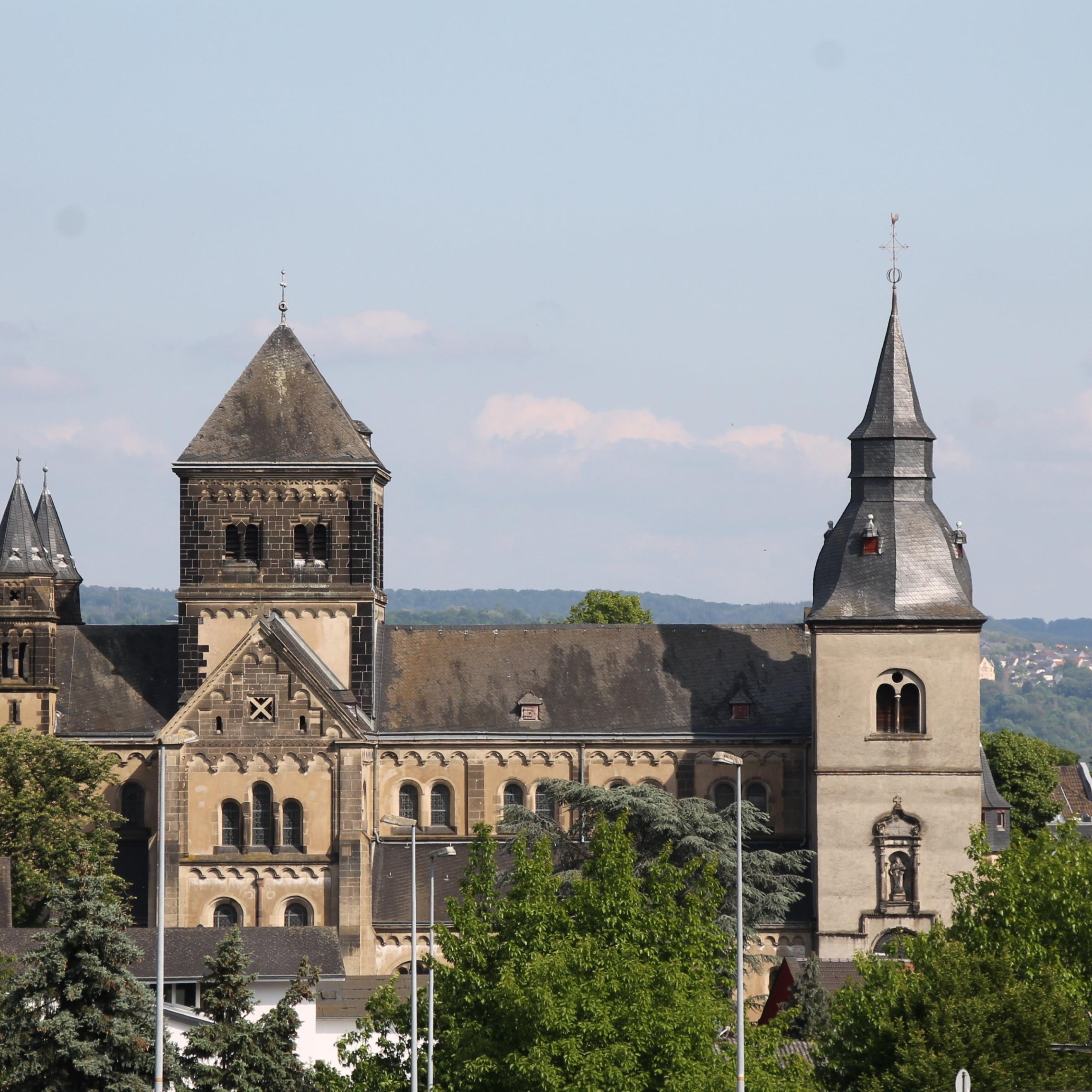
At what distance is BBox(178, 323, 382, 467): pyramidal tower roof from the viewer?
83.3m

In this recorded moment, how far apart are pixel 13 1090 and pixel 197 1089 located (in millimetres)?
4401

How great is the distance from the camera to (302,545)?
275 ft

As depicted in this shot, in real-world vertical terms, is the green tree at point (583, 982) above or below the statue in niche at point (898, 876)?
below

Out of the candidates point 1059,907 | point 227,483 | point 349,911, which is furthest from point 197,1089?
point 227,483

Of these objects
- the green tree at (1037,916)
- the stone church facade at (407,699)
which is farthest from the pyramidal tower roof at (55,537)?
the green tree at (1037,916)

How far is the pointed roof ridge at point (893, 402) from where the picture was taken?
81.1m

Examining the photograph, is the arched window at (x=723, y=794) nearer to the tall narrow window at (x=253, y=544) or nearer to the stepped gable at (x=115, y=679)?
the tall narrow window at (x=253, y=544)

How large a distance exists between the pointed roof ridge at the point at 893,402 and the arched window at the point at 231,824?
21.4 metres

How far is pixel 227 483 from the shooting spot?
273 feet

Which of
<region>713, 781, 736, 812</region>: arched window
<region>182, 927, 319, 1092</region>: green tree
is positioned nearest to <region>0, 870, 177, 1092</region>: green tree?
<region>182, 927, 319, 1092</region>: green tree

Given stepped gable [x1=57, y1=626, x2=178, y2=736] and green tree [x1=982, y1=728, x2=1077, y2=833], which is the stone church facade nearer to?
stepped gable [x1=57, y1=626, x2=178, y2=736]

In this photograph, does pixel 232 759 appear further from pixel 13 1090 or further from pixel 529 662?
pixel 13 1090

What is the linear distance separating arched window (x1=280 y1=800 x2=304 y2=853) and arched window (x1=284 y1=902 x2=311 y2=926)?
1636 millimetres

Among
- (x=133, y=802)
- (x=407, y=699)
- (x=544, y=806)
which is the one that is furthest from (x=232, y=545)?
(x=544, y=806)
